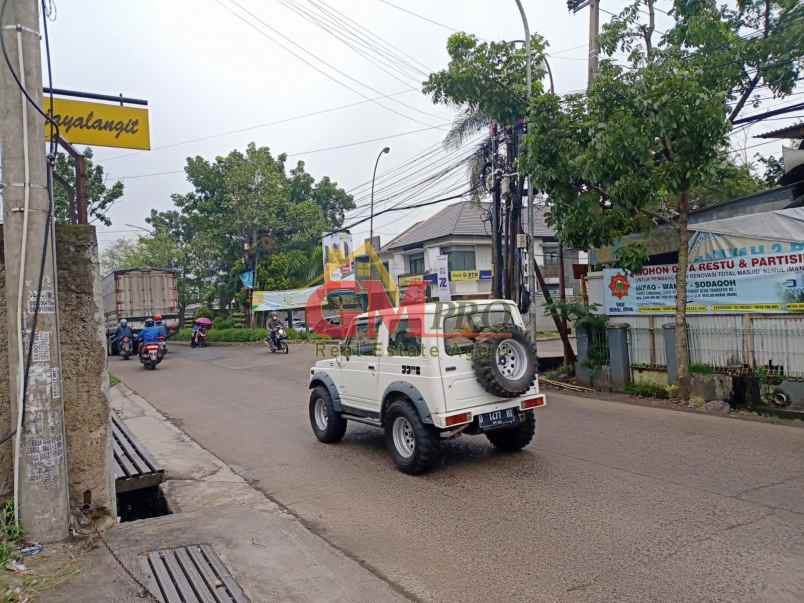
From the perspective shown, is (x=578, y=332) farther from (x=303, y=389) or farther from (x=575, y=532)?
(x=575, y=532)

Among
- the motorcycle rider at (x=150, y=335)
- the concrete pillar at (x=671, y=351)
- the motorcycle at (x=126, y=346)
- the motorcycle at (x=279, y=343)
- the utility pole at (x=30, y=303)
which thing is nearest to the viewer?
the utility pole at (x=30, y=303)

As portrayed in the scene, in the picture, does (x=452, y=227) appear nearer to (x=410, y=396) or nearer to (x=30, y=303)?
(x=410, y=396)

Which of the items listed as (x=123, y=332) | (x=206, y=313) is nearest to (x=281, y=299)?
(x=206, y=313)

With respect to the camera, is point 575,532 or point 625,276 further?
point 625,276

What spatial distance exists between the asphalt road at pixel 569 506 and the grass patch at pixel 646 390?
1.37 m

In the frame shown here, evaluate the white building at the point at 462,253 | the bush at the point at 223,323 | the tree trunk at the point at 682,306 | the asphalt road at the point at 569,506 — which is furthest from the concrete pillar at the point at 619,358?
the bush at the point at 223,323

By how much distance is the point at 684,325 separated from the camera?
35.3 feet

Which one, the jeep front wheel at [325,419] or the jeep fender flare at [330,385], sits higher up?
the jeep fender flare at [330,385]

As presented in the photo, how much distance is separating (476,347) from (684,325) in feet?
18.8

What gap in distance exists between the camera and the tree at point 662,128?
32.7 feet

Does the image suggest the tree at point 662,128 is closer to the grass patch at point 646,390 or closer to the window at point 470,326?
the grass patch at point 646,390

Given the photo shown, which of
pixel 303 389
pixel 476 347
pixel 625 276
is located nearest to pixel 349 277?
pixel 303 389

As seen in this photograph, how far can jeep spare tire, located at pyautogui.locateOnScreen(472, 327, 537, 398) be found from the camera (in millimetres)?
6648

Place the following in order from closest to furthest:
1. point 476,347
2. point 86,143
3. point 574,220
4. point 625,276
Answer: point 476,347 < point 86,143 < point 574,220 < point 625,276
